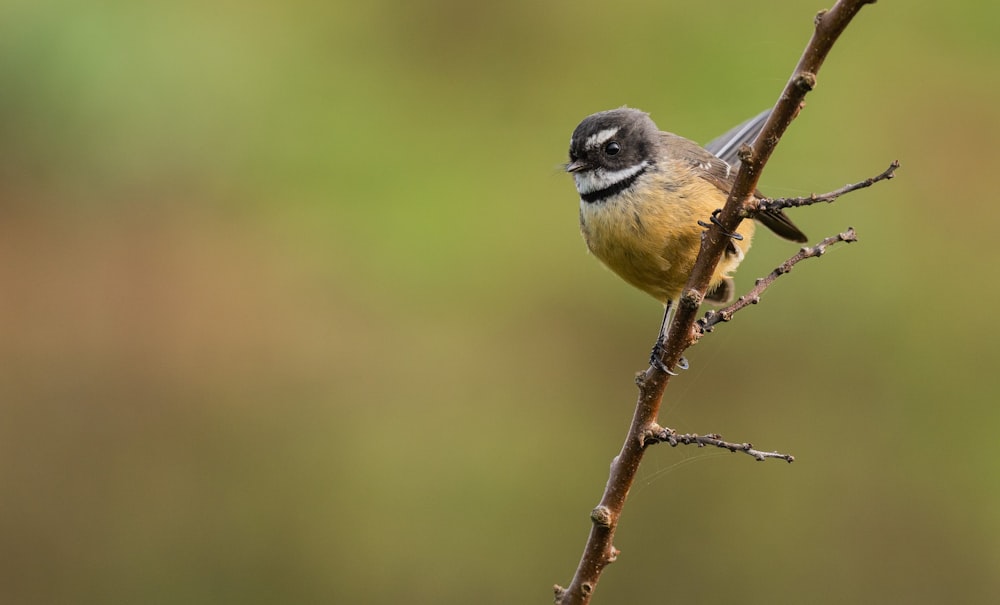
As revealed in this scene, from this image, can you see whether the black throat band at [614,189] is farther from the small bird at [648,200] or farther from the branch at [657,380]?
the branch at [657,380]

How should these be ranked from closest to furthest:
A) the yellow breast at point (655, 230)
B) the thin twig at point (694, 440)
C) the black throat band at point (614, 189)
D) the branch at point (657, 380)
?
the branch at point (657, 380)
the thin twig at point (694, 440)
the yellow breast at point (655, 230)
the black throat band at point (614, 189)

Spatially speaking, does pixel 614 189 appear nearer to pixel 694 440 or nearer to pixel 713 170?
pixel 713 170

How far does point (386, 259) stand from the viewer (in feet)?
23.9

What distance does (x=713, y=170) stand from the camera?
4.65 m

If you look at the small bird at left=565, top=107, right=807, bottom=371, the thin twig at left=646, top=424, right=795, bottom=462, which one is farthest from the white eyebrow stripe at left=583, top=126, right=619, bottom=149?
the thin twig at left=646, top=424, right=795, bottom=462

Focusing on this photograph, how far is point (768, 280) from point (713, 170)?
163 centimetres

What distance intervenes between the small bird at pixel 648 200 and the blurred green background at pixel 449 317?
1644 mm

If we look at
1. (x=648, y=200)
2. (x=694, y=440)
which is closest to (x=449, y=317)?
(x=648, y=200)

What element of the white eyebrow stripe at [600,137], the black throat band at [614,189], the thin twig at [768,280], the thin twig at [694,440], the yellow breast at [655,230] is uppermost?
the white eyebrow stripe at [600,137]

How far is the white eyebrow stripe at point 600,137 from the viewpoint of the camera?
4613mm

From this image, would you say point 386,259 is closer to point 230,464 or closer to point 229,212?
point 229,212

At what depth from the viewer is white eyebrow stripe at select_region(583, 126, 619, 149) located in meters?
4.61

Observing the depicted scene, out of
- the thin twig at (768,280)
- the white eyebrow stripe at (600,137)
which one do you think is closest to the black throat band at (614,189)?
the white eyebrow stripe at (600,137)

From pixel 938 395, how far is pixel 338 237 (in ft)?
11.6
